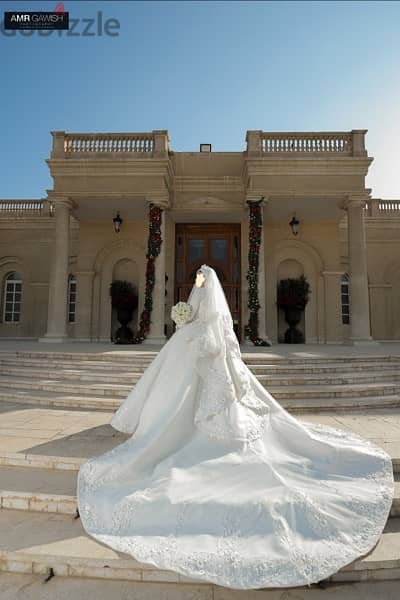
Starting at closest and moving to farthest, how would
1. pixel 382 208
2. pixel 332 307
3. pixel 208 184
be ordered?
pixel 208 184
pixel 332 307
pixel 382 208

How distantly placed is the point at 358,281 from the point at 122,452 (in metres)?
10.8

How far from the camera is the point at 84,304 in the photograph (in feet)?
48.3

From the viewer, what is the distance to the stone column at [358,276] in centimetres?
1170

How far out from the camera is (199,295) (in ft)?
12.2

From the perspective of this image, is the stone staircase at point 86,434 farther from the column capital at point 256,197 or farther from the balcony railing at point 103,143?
the balcony railing at point 103,143

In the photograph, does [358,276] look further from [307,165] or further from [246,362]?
[246,362]

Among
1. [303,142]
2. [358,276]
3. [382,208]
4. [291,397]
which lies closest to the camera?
[291,397]

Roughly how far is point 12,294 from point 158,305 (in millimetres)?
9487

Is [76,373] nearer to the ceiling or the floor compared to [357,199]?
nearer to the floor

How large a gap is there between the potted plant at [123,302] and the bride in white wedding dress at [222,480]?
34.8 feet

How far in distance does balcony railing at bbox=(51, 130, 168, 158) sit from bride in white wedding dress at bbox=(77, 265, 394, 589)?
399 inches

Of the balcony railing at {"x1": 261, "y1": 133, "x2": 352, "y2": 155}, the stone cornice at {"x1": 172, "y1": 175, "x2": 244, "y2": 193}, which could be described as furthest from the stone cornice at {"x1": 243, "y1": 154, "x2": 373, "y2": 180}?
the stone cornice at {"x1": 172, "y1": 175, "x2": 244, "y2": 193}

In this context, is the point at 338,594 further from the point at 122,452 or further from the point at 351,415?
the point at 351,415

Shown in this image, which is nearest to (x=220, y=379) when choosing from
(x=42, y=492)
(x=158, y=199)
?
(x=42, y=492)
